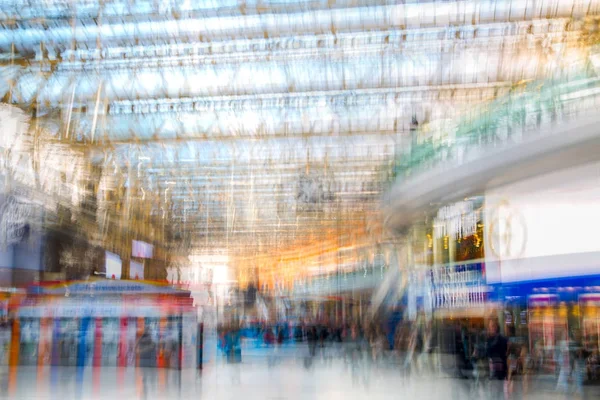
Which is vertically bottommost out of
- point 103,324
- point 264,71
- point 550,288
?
point 103,324

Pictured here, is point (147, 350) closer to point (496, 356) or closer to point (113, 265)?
point (496, 356)

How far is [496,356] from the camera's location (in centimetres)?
1642

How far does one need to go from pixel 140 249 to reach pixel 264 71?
15.1 m

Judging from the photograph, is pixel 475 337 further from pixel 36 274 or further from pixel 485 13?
pixel 36 274

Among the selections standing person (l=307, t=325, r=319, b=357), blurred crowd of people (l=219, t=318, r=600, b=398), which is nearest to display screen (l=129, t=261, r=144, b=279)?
blurred crowd of people (l=219, t=318, r=600, b=398)

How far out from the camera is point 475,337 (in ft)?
64.5

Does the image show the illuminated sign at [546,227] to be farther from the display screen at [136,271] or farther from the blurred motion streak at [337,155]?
the display screen at [136,271]

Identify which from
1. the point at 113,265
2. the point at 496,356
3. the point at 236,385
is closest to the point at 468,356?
the point at 496,356

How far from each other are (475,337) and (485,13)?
823 centimetres

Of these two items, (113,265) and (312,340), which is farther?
(113,265)

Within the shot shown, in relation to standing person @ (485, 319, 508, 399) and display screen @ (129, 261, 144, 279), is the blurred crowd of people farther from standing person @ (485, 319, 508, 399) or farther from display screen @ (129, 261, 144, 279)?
display screen @ (129, 261, 144, 279)

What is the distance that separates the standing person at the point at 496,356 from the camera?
16.0m

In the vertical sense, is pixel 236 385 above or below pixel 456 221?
below

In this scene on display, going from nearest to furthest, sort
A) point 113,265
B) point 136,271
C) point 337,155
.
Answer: point 136,271 < point 337,155 < point 113,265
